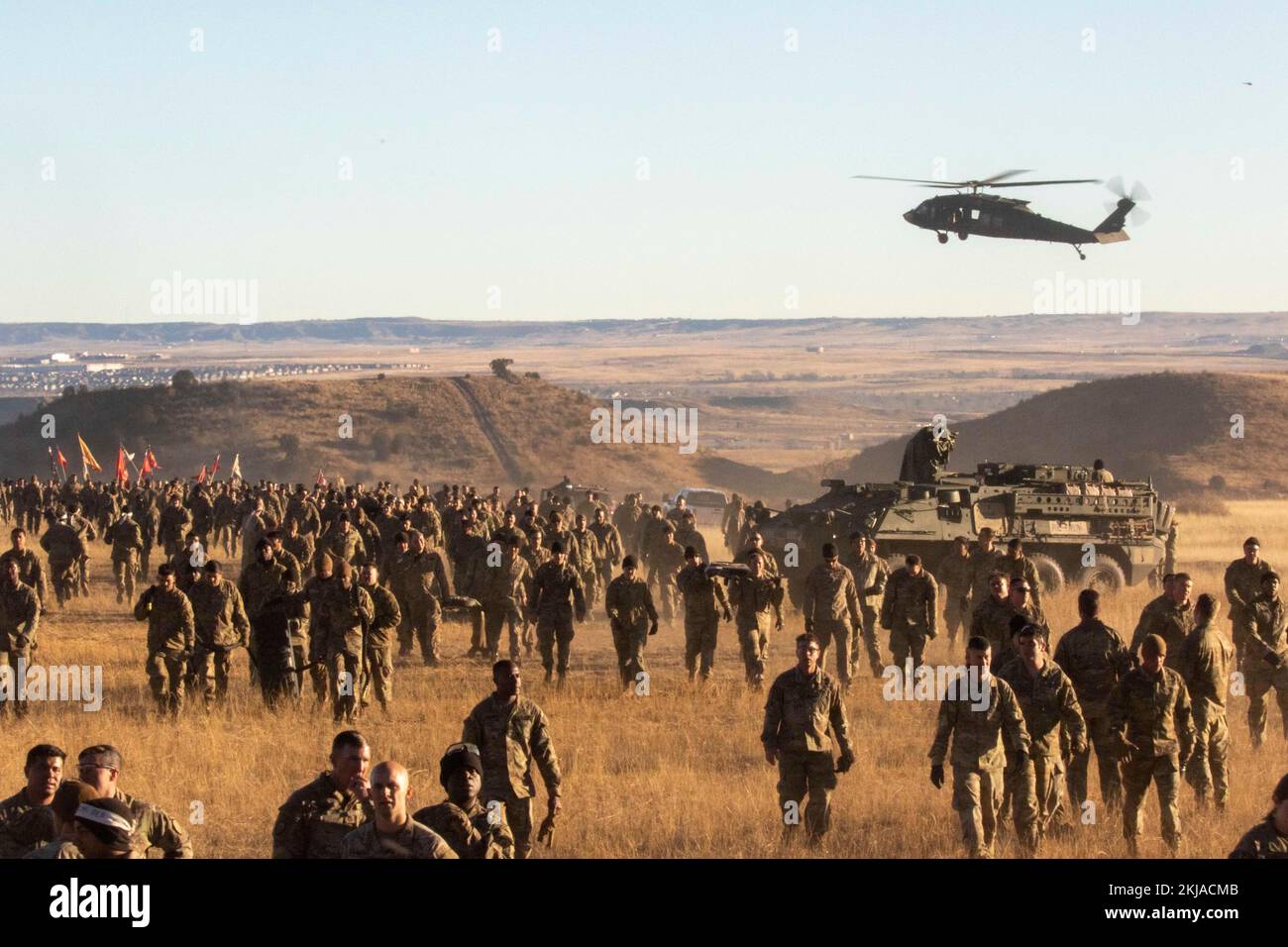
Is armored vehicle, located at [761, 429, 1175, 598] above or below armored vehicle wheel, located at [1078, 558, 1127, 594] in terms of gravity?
above

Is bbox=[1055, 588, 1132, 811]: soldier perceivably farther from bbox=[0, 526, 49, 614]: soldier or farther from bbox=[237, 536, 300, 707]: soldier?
bbox=[0, 526, 49, 614]: soldier

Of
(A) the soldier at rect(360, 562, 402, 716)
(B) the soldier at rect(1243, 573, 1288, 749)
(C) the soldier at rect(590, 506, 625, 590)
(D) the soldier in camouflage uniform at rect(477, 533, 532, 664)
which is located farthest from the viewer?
(C) the soldier at rect(590, 506, 625, 590)

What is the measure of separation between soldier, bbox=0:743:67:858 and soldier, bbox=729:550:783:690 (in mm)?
10985

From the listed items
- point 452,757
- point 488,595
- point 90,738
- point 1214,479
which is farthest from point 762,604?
point 1214,479

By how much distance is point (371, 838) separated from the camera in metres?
7.37

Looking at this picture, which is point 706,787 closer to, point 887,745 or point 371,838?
point 887,745

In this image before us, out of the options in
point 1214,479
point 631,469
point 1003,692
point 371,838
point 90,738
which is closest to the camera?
point 371,838

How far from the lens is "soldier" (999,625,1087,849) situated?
11.7 metres

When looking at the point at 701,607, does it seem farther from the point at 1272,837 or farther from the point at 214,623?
the point at 1272,837

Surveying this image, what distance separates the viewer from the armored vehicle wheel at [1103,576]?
86.6ft

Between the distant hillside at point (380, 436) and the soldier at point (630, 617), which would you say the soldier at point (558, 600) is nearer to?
the soldier at point (630, 617)

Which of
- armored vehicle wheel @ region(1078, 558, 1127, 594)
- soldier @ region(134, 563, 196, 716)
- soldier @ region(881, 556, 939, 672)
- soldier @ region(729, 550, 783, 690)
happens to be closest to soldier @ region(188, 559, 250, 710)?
soldier @ region(134, 563, 196, 716)

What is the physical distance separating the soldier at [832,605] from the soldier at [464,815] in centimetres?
973
